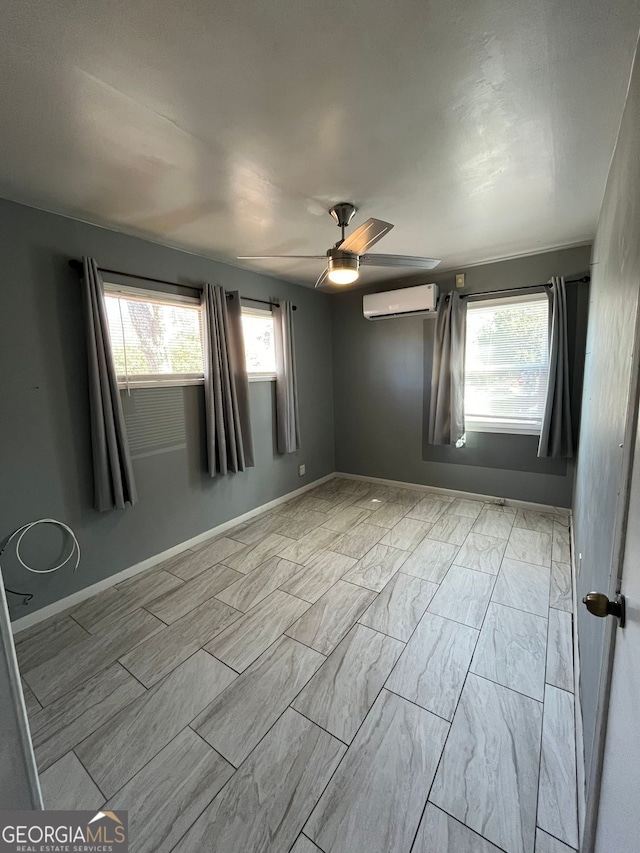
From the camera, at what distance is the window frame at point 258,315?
3365 mm

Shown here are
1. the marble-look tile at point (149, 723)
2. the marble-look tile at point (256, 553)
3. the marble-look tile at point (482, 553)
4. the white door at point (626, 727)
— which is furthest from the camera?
the marble-look tile at point (256, 553)

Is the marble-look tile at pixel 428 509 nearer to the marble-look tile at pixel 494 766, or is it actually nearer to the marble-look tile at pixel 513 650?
the marble-look tile at pixel 513 650

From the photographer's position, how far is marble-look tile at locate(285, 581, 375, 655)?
1.89m

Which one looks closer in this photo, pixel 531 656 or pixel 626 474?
pixel 626 474

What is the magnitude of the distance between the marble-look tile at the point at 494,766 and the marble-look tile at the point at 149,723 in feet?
3.34

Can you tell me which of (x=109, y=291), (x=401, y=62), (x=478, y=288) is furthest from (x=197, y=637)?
(x=478, y=288)

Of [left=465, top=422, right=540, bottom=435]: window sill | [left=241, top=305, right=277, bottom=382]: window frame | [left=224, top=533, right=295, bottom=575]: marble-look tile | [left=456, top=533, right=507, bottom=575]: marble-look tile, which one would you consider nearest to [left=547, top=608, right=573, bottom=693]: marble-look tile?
[left=456, top=533, right=507, bottom=575]: marble-look tile

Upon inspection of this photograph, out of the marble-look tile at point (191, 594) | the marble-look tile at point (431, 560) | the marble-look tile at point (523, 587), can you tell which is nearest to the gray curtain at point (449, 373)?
the marble-look tile at point (431, 560)

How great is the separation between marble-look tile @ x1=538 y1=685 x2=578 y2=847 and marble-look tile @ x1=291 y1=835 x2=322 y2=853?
0.73 meters

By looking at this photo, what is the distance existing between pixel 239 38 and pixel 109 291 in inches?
71.3

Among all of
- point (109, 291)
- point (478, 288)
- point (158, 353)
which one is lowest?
point (158, 353)

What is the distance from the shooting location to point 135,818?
1136 mm

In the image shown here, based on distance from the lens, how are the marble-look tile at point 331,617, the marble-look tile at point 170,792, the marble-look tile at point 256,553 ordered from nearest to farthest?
the marble-look tile at point 170,792
the marble-look tile at point 331,617
the marble-look tile at point 256,553

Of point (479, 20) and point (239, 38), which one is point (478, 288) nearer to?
point (479, 20)
